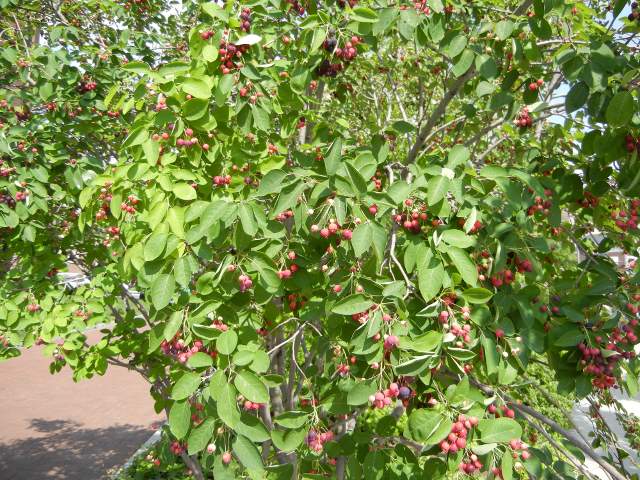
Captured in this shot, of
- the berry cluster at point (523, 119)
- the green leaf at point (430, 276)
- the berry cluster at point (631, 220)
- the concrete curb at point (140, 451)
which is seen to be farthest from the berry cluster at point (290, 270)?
the concrete curb at point (140, 451)

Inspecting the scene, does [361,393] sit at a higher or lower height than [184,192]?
lower

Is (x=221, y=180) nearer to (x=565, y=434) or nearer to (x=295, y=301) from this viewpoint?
(x=295, y=301)

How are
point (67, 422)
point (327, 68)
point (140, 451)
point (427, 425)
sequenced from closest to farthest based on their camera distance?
point (427, 425) → point (327, 68) → point (140, 451) → point (67, 422)

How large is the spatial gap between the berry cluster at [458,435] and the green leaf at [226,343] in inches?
32.1

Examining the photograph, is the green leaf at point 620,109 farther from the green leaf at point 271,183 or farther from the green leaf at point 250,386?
the green leaf at point 250,386

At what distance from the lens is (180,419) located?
1699 mm

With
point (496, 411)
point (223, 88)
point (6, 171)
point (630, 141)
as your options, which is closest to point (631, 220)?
point (630, 141)

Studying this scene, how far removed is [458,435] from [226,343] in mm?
888

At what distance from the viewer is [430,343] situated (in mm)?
1589

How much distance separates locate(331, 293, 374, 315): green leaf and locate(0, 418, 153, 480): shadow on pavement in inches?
245

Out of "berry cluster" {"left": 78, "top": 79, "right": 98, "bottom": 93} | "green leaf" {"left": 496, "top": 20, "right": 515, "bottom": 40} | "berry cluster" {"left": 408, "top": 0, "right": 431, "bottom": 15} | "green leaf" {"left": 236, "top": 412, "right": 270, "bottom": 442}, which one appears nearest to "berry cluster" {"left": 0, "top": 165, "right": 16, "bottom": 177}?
"berry cluster" {"left": 78, "top": 79, "right": 98, "bottom": 93}

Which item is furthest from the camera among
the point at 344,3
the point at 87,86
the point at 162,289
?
the point at 87,86

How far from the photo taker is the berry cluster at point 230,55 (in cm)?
202

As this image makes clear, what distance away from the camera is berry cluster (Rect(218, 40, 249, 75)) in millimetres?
2016
